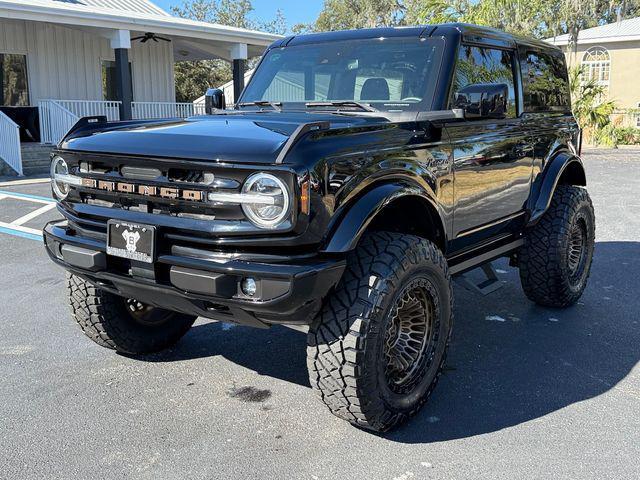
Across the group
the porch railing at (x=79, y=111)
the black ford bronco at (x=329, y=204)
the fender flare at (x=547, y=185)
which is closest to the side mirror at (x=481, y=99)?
the black ford bronco at (x=329, y=204)

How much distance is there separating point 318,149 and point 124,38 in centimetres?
1486

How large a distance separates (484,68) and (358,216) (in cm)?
191

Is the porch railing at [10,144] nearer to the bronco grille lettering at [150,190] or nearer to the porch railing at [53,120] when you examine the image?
the porch railing at [53,120]

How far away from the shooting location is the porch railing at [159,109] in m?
17.8

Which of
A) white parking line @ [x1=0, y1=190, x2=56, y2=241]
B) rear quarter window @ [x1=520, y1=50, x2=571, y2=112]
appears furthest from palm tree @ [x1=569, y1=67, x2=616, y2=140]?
white parking line @ [x1=0, y1=190, x2=56, y2=241]

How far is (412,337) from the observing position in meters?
3.25

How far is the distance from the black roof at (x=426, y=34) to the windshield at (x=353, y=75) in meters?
0.05

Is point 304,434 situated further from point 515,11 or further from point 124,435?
point 515,11

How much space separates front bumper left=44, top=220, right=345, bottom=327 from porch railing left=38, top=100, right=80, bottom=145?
13.9 meters

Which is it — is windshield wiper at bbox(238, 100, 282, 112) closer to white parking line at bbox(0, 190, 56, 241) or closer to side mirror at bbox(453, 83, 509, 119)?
side mirror at bbox(453, 83, 509, 119)

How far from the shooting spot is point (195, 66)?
3447 cm

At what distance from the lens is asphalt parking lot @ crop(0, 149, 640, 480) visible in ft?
9.07

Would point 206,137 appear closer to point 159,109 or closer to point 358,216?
point 358,216

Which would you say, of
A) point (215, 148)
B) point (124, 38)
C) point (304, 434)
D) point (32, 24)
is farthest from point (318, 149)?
point (32, 24)
